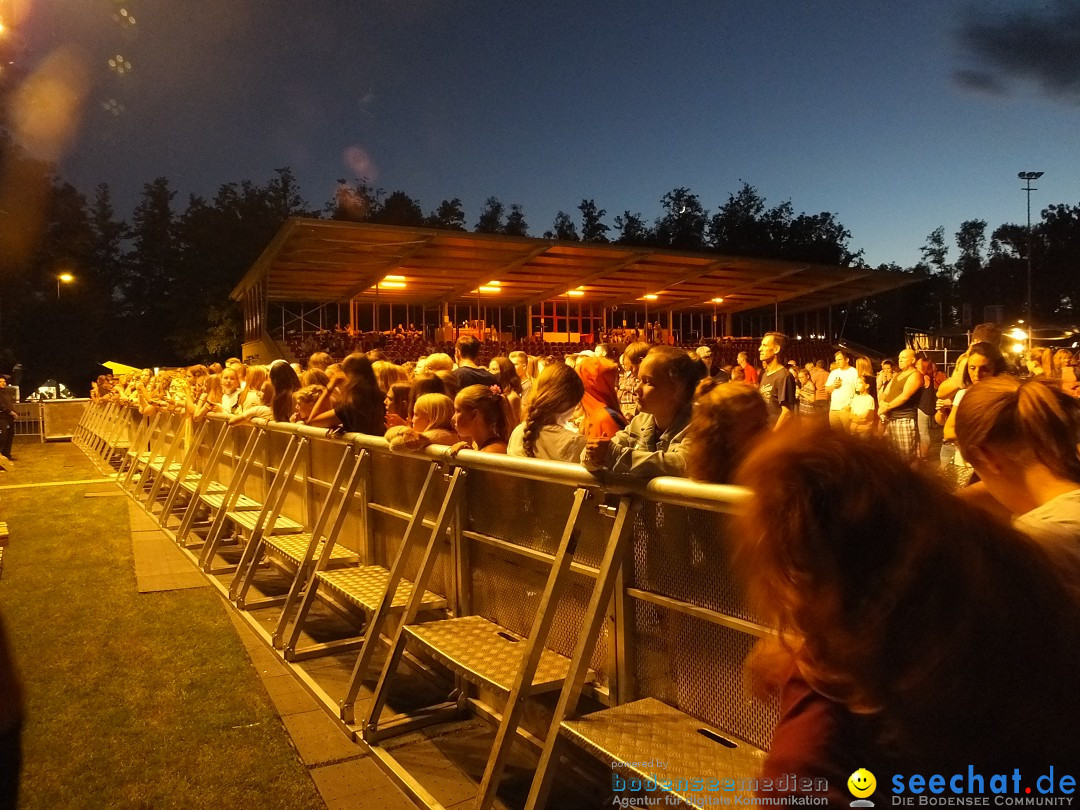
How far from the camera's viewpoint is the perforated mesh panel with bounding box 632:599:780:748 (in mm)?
2449

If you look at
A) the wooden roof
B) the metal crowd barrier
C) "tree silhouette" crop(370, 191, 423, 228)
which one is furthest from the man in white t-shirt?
"tree silhouette" crop(370, 191, 423, 228)

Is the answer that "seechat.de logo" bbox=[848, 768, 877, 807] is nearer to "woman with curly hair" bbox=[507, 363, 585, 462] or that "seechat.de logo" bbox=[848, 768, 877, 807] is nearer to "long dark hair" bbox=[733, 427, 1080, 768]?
"long dark hair" bbox=[733, 427, 1080, 768]

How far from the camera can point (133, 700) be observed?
4.60m

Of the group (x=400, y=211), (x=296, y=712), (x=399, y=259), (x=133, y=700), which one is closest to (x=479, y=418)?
(x=296, y=712)

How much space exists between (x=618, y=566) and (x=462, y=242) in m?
21.6

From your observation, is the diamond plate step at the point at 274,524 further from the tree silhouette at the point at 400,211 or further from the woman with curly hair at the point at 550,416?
the tree silhouette at the point at 400,211

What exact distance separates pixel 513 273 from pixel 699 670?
25.8m

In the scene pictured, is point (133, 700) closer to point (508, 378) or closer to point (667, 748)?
point (667, 748)

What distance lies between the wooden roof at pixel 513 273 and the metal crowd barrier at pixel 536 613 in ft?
54.1

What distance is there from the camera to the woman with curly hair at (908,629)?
102 cm

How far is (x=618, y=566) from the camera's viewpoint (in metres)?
2.65

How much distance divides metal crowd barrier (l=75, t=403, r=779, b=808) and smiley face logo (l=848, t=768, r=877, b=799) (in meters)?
1.13

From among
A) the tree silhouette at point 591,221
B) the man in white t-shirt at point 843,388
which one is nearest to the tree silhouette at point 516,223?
the tree silhouette at point 591,221

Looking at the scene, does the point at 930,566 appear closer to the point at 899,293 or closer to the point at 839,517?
the point at 839,517
